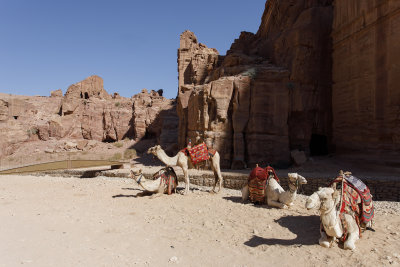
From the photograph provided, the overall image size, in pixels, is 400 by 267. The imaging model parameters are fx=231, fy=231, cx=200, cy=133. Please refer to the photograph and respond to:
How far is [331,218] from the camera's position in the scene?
3629 mm

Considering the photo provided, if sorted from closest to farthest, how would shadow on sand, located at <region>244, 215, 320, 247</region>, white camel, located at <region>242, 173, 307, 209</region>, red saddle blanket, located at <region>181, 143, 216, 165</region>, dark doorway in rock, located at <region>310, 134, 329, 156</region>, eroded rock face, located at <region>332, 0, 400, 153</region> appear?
shadow on sand, located at <region>244, 215, 320, 247</region> < white camel, located at <region>242, 173, 307, 209</region> < red saddle blanket, located at <region>181, 143, 216, 165</region> < eroded rock face, located at <region>332, 0, 400, 153</region> < dark doorway in rock, located at <region>310, 134, 329, 156</region>

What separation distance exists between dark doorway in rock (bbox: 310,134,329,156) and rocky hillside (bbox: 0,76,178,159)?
47.1ft

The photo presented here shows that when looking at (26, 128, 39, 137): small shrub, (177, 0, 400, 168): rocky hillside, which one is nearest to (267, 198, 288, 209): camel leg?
(177, 0, 400, 168): rocky hillside

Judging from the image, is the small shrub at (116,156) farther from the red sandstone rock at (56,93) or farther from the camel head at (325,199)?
the camel head at (325,199)

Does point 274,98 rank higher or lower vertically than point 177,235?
higher

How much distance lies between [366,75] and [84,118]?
30.4 meters

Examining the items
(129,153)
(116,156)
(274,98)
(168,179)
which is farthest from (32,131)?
(274,98)

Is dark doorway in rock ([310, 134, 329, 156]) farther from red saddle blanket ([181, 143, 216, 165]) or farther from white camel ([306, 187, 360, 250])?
white camel ([306, 187, 360, 250])

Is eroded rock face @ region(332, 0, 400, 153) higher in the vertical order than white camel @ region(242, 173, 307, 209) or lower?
higher

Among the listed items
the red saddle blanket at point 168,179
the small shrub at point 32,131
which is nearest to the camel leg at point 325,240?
the red saddle blanket at point 168,179

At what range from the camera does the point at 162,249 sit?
4.10 m

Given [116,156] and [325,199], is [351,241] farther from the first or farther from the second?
[116,156]

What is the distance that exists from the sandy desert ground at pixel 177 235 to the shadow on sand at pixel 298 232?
0.02m

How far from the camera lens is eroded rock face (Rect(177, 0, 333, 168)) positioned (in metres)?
13.8
